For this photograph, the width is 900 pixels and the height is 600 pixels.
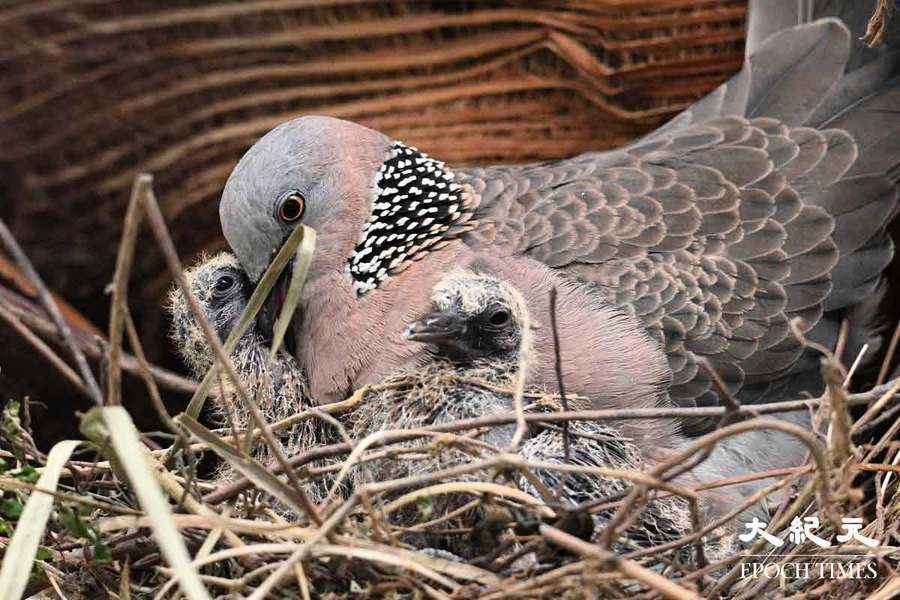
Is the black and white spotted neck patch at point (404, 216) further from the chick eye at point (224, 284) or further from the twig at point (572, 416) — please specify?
the twig at point (572, 416)

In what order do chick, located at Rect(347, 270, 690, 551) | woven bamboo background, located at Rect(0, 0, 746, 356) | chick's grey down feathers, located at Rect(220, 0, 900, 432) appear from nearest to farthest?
chick, located at Rect(347, 270, 690, 551), chick's grey down feathers, located at Rect(220, 0, 900, 432), woven bamboo background, located at Rect(0, 0, 746, 356)

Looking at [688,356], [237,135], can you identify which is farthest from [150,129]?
[688,356]

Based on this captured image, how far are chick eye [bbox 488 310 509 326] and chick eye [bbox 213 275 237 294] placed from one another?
57 cm

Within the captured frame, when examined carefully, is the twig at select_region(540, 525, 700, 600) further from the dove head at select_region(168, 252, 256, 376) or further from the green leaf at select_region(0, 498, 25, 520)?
the dove head at select_region(168, 252, 256, 376)

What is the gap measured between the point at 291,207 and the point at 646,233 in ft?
2.20

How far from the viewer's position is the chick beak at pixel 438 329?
69.0 inches

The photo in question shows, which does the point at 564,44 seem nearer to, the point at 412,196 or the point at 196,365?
the point at 412,196

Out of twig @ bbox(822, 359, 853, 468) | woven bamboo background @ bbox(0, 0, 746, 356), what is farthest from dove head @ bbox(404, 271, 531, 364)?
woven bamboo background @ bbox(0, 0, 746, 356)

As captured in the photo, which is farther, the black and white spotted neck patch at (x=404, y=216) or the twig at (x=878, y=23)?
the black and white spotted neck patch at (x=404, y=216)

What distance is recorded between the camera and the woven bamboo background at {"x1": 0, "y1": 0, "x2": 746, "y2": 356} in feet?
8.51

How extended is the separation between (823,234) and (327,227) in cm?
96

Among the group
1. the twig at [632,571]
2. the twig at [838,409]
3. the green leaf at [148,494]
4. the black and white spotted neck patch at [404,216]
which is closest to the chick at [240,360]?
the black and white spotted neck patch at [404,216]

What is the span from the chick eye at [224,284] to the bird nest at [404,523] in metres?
0.52

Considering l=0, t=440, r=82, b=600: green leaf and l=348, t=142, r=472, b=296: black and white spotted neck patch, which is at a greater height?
l=348, t=142, r=472, b=296: black and white spotted neck patch
